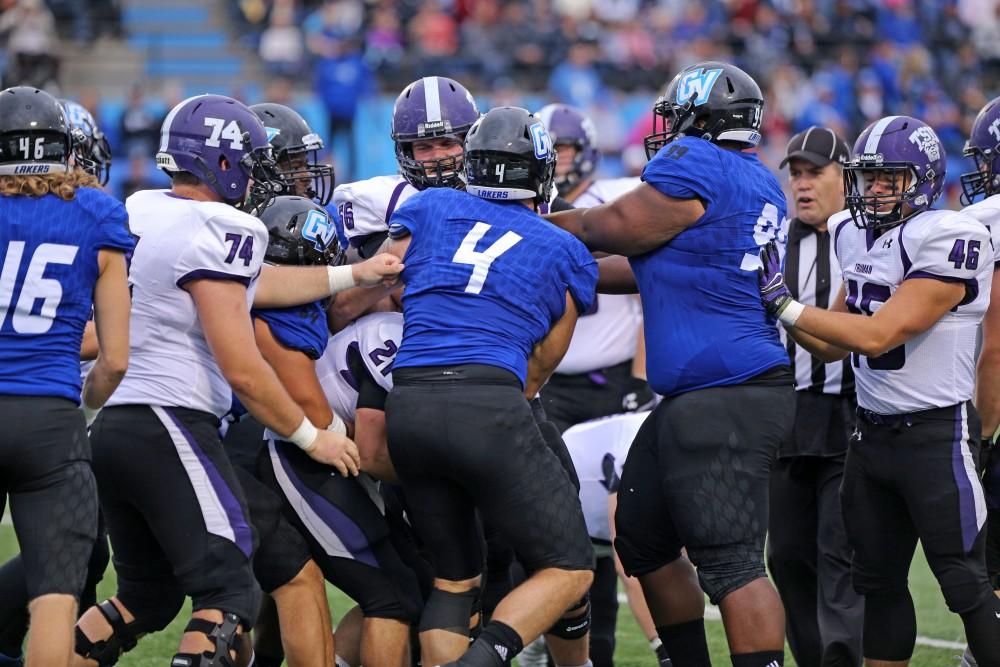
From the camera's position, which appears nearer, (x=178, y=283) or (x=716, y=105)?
(x=178, y=283)

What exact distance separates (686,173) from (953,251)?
3.03ft

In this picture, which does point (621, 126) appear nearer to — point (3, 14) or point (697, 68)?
point (3, 14)

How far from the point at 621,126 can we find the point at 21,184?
13757 millimetres

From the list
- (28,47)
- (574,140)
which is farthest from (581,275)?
(28,47)

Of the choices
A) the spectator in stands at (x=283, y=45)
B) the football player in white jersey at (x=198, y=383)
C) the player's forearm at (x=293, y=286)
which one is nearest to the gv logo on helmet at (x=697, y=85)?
the football player in white jersey at (x=198, y=383)

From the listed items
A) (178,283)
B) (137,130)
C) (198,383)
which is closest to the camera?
(178,283)

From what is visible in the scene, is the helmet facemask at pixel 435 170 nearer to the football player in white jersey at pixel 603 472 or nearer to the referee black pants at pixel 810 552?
the football player in white jersey at pixel 603 472

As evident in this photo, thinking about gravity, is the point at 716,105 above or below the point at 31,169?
above

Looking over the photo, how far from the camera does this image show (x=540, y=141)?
15.0 feet

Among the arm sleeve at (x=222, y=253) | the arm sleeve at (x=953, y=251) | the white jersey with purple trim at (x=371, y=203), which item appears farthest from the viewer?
the white jersey with purple trim at (x=371, y=203)

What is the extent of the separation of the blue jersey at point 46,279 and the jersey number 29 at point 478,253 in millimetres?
1029

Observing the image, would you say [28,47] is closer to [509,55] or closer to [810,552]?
[509,55]

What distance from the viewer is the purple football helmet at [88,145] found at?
5766 millimetres

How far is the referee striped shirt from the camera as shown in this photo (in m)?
5.66
